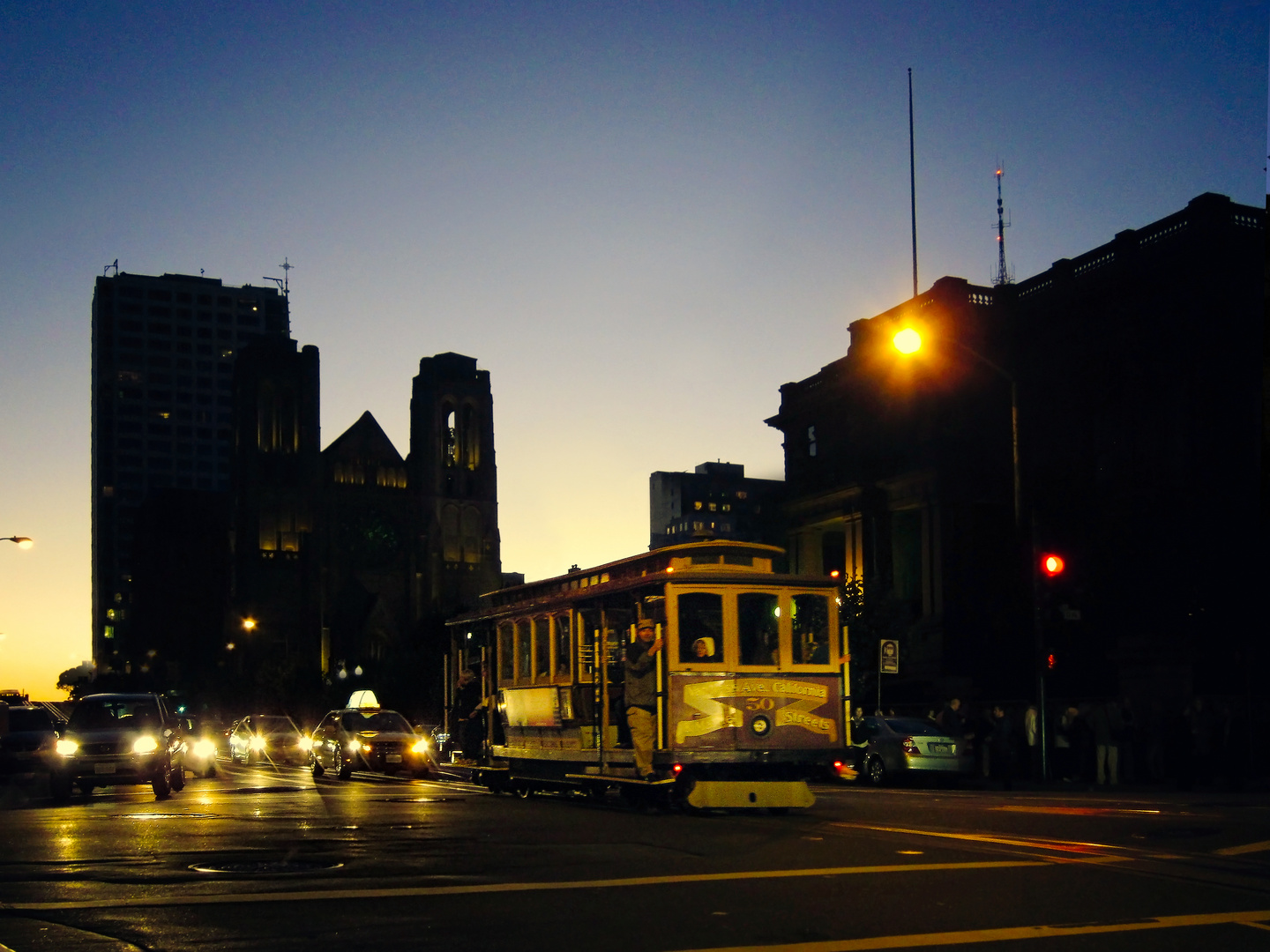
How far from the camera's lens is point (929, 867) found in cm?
1157

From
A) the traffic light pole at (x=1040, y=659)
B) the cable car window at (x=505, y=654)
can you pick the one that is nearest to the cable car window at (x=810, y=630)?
the cable car window at (x=505, y=654)

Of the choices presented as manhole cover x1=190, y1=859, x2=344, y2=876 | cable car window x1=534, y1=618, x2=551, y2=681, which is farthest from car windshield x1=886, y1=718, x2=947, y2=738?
manhole cover x1=190, y1=859, x2=344, y2=876

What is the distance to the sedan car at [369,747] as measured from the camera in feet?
103

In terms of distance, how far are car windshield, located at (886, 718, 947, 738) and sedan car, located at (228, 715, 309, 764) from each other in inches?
756

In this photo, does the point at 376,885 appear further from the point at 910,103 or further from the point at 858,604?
the point at 910,103

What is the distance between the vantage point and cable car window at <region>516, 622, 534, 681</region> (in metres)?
22.2

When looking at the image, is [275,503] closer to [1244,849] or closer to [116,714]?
[116,714]

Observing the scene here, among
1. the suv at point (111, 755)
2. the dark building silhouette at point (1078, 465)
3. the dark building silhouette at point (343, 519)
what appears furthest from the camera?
the dark building silhouette at point (343, 519)

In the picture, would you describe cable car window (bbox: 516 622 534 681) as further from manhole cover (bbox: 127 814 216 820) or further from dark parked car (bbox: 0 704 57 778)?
dark parked car (bbox: 0 704 57 778)

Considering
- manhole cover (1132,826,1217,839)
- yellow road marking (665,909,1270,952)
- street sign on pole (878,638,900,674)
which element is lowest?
manhole cover (1132,826,1217,839)

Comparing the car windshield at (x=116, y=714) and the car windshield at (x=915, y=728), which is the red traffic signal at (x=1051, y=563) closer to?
the car windshield at (x=915, y=728)

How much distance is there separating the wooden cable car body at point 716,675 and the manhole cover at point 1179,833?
448 cm

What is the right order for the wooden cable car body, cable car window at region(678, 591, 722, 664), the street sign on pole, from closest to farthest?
the wooden cable car body < cable car window at region(678, 591, 722, 664) < the street sign on pole

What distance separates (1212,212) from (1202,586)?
1013 cm
